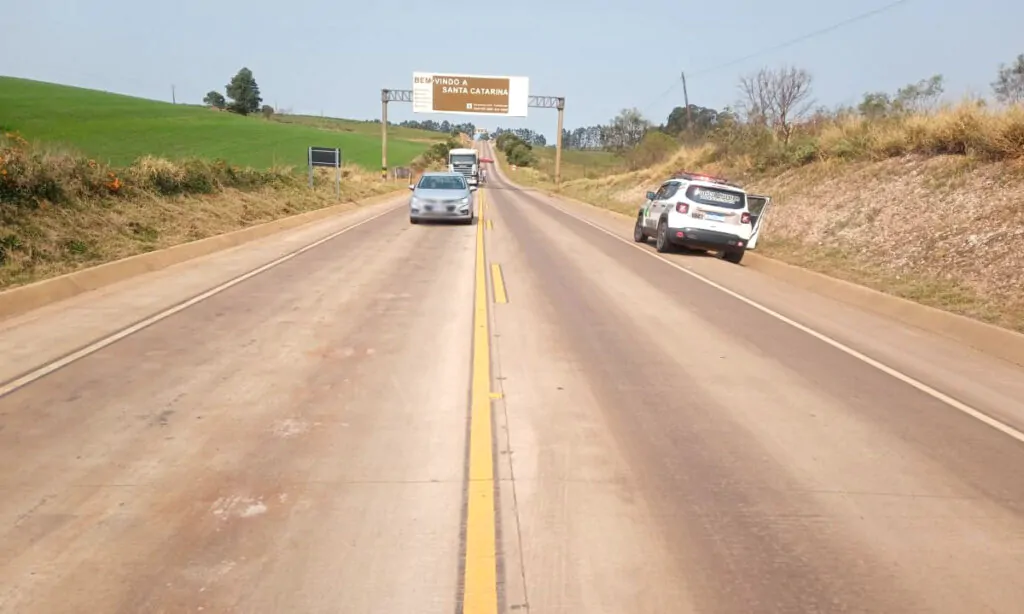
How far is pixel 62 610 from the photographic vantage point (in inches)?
128

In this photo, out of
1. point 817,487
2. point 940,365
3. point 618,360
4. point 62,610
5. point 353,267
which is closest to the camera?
point 62,610

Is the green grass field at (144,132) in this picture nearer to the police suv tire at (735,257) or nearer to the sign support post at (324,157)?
the sign support post at (324,157)

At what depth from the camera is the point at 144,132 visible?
6612 cm

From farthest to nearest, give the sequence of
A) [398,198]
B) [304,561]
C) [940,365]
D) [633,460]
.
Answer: [398,198]
[940,365]
[633,460]
[304,561]

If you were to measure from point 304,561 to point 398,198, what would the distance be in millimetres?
42235

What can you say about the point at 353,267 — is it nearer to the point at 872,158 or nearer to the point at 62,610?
the point at 62,610

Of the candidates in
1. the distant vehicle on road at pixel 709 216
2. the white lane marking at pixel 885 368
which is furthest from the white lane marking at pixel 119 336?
the distant vehicle on road at pixel 709 216

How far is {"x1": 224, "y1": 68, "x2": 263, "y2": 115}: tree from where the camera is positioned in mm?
155125

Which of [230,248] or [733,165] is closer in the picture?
[230,248]

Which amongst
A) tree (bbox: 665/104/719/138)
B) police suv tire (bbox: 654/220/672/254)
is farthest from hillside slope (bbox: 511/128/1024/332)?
tree (bbox: 665/104/719/138)

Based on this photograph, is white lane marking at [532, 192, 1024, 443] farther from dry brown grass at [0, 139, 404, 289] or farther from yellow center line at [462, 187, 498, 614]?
dry brown grass at [0, 139, 404, 289]

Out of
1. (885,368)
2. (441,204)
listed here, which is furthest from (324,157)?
(885,368)

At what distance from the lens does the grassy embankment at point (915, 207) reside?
12625 millimetres

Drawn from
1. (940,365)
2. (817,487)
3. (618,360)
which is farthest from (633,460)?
(940,365)
